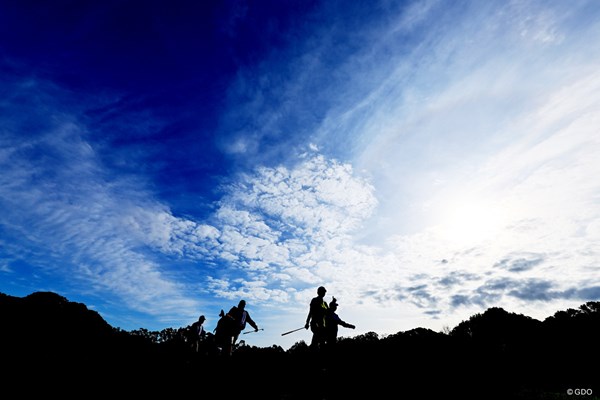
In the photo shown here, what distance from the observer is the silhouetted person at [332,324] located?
425 inches

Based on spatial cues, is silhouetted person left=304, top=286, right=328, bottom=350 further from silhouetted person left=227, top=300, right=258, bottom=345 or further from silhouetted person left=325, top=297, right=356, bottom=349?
silhouetted person left=227, top=300, right=258, bottom=345

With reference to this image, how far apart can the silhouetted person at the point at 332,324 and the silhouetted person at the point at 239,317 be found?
365 centimetres

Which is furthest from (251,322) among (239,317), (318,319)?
(318,319)

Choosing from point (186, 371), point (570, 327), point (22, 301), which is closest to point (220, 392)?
point (186, 371)

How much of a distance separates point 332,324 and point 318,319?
0.53m

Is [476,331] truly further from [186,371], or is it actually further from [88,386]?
[88,386]

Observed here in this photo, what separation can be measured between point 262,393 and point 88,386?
4.67m

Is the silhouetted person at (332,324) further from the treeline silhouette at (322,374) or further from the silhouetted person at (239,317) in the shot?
the silhouetted person at (239,317)

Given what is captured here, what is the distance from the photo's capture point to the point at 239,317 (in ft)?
41.1

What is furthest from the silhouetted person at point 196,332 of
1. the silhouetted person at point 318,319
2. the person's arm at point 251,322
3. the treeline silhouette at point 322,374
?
the silhouetted person at point 318,319

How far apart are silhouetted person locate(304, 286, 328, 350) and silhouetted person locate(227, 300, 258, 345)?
2.98 metres

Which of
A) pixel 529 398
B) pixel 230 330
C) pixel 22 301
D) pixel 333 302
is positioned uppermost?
pixel 22 301

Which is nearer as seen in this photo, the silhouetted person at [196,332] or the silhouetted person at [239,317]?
the silhouetted person at [239,317]

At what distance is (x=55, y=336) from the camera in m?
21.0
